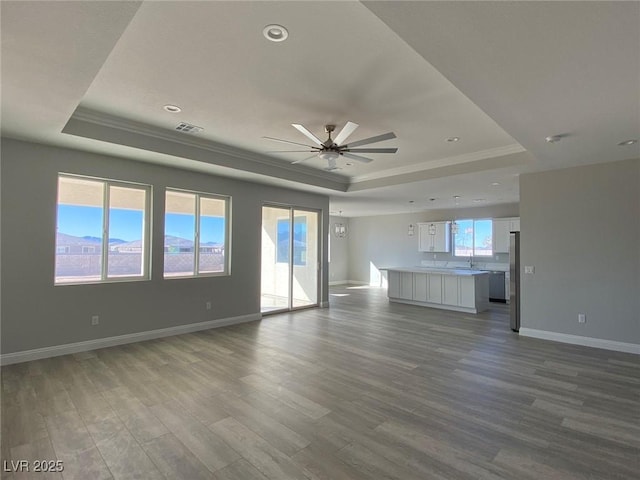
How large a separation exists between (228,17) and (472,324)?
6.05 metres

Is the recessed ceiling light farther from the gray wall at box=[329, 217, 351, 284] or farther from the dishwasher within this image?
the gray wall at box=[329, 217, 351, 284]

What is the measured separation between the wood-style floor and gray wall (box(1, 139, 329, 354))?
448 mm

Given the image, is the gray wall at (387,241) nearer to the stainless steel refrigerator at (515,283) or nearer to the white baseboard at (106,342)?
the stainless steel refrigerator at (515,283)

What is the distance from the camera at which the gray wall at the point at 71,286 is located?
3982 millimetres

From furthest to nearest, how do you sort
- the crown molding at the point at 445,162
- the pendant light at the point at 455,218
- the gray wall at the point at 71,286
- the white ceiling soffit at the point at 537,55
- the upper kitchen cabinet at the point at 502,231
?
the upper kitchen cabinet at the point at 502,231 < the pendant light at the point at 455,218 < the crown molding at the point at 445,162 < the gray wall at the point at 71,286 < the white ceiling soffit at the point at 537,55

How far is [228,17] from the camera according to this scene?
2.17 m

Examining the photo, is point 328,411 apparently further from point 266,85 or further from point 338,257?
point 338,257

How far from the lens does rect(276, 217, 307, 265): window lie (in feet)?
23.8

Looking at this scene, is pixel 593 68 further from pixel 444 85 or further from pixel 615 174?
pixel 615 174

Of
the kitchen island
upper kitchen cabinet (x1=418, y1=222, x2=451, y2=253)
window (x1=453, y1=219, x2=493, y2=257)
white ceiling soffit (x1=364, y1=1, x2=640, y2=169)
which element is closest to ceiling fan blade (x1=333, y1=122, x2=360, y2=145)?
white ceiling soffit (x1=364, y1=1, x2=640, y2=169)

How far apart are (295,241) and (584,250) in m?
5.15

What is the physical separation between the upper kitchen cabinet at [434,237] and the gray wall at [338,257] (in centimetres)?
319

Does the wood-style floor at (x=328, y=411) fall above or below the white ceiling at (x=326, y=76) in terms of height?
below

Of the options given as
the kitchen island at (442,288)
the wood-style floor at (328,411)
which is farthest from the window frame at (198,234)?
the kitchen island at (442,288)
